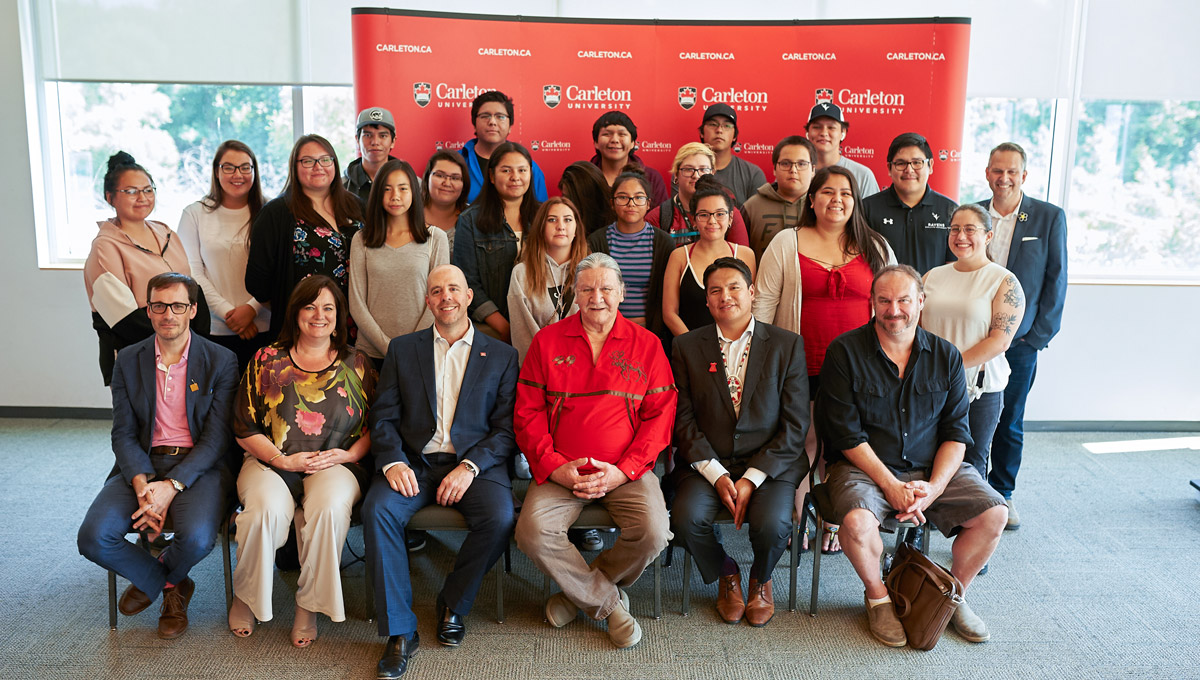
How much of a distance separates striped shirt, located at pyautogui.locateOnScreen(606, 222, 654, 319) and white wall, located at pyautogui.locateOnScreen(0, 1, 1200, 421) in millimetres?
3521

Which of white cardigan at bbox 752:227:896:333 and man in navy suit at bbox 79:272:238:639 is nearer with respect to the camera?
man in navy suit at bbox 79:272:238:639

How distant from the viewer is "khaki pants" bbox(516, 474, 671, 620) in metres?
3.11

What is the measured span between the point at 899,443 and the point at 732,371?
28.0 inches

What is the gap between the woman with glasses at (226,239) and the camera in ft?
12.9

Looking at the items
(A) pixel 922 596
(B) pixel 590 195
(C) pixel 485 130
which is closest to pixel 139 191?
(C) pixel 485 130

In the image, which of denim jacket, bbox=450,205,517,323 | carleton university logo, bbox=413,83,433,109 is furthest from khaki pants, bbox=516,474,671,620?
carleton university logo, bbox=413,83,433,109

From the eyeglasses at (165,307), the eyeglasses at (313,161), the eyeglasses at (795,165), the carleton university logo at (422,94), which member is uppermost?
the carleton university logo at (422,94)

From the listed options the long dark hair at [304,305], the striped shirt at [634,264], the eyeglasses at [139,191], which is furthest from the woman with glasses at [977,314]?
the eyeglasses at [139,191]

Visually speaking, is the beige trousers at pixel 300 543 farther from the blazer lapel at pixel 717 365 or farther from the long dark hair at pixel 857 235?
the long dark hair at pixel 857 235

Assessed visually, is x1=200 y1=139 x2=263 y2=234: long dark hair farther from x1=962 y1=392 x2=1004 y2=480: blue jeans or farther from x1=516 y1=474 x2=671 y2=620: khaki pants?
x1=962 y1=392 x2=1004 y2=480: blue jeans

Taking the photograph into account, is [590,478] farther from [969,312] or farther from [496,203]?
[969,312]

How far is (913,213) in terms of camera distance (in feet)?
13.4

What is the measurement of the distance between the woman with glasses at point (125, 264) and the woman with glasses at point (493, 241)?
46.9 inches

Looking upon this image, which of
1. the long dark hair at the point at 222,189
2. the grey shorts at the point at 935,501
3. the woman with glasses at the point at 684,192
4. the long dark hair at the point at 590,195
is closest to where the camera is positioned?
the grey shorts at the point at 935,501
